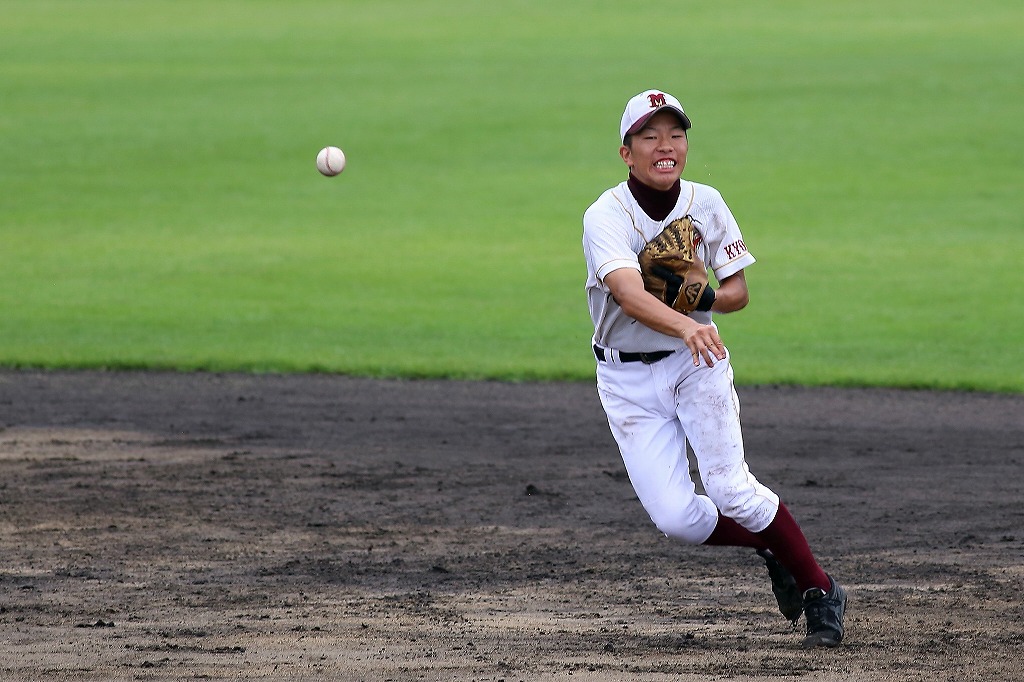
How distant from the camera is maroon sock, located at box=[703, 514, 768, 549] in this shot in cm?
564

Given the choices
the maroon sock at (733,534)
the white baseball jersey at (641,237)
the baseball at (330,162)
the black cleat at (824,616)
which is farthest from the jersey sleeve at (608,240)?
the baseball at (330,162)

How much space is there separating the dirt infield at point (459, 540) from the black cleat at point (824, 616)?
0.07 metres

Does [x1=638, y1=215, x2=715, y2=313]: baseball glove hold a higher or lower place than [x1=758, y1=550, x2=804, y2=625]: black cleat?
higher

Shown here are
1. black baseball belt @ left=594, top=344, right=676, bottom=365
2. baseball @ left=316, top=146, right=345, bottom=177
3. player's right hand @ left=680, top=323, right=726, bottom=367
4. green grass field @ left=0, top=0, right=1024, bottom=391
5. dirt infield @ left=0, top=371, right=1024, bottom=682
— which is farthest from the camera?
green grass field @ left=0, top=0, right=1024, bottom=391

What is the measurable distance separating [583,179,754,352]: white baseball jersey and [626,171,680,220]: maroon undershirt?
16mm

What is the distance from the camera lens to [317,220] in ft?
70.7

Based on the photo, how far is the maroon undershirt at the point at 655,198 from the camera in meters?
5.50

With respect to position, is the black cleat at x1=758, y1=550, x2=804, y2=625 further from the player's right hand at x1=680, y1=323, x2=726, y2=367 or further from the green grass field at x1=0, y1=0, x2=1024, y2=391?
the green grass field at x1=0, y1=0, x2=1024, y2=391

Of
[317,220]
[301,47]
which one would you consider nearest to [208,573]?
[317,220]

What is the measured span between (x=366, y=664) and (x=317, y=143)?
903 inches

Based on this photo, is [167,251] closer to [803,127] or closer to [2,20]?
[803,127]

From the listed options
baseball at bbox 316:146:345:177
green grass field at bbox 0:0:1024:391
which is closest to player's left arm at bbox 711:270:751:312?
baseball at bbox 316:146:345:177

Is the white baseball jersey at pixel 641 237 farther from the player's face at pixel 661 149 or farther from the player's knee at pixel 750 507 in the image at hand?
the player's knee at pixel 750 507

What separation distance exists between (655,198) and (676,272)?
11.6 inches
